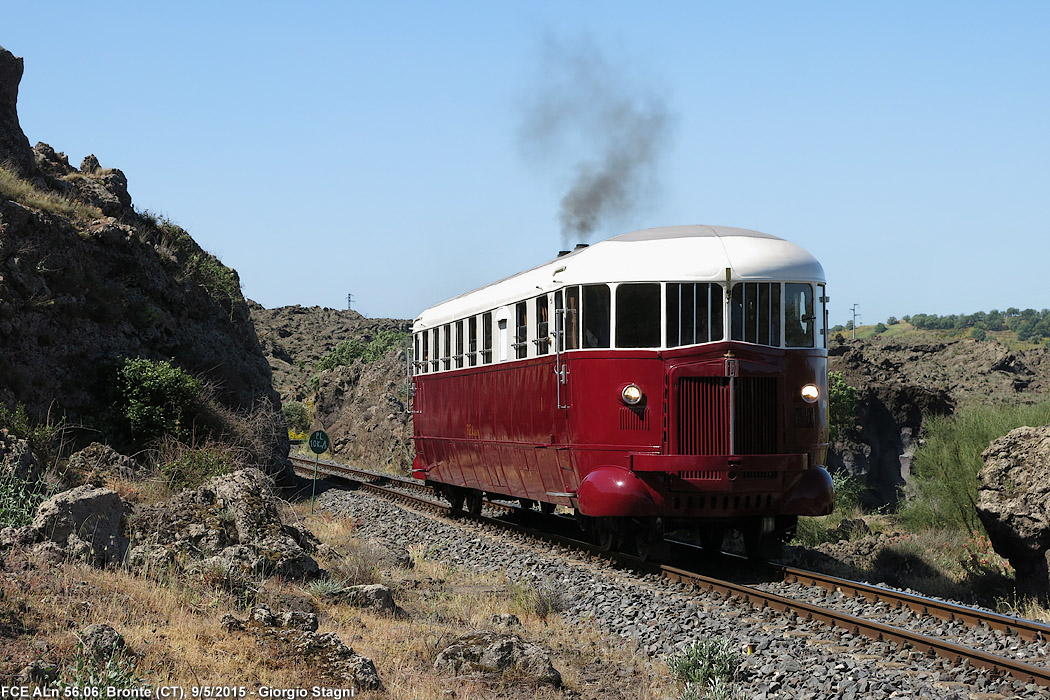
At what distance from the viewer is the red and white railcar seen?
40.3ft

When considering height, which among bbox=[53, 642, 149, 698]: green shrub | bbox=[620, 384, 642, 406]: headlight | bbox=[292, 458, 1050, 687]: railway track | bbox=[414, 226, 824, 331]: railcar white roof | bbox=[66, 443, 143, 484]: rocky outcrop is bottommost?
bbox=[292, 458, 1050, 687]: railway track

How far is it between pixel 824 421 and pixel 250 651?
8050mm

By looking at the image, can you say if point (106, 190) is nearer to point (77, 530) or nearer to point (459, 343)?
point (459, 343)

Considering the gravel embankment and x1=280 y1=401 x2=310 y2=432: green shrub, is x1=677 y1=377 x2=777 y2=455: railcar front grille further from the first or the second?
x1=280 y1=401 x2=310 y2=432: green shrub

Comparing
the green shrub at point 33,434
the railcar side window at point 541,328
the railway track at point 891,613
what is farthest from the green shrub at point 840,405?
the green shrub at point 33,434

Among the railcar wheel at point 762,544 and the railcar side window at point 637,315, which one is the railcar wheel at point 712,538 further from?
the railcar side window at point 637,315

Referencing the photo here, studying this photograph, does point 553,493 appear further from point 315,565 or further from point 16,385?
point 16,385

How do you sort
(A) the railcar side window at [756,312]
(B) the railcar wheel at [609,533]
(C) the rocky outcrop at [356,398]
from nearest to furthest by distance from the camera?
(A) the railcar side window at [756,312] < (B) the railcar wheel at [609,533] < (C) the rocky outcrop at [356,398]

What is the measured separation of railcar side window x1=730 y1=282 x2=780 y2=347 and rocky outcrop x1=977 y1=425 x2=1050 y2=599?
4320 mm

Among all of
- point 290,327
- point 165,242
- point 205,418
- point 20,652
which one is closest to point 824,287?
point 20,652

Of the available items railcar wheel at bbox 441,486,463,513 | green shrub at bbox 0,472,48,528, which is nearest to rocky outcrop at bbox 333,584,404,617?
green shrub at bbox 0,472,48,528

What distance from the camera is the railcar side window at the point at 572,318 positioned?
13016mm

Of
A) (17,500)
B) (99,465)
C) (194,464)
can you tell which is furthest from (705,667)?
(194,464)

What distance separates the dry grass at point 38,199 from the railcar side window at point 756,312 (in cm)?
1647
